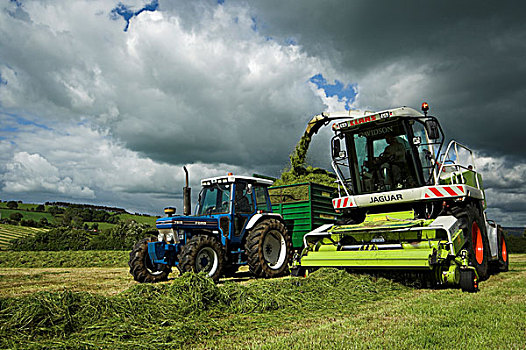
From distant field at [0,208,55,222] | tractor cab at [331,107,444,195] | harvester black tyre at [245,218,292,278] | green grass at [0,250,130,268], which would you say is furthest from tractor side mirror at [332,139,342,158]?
distant field at [0,208,55,222]

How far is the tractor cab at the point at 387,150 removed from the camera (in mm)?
8359

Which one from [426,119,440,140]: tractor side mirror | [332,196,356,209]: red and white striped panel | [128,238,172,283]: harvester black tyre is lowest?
[128,238,172,283]: harvester black tyre

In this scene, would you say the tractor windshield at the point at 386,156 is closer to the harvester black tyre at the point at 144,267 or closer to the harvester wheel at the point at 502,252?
the harvester wheel at the point at 502,252

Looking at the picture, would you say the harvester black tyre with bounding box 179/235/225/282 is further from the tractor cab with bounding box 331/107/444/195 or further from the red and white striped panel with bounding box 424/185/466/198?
the red and white striped panel with bounding box 424/185/466/198

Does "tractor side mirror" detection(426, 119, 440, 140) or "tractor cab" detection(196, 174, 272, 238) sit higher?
"tractor side mirror" detection(426, 119, 440, 140)

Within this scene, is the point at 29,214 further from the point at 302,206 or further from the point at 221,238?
the point at 221,238

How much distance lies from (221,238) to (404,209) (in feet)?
13.4

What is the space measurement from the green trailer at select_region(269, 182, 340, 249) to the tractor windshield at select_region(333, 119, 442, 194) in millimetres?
1773

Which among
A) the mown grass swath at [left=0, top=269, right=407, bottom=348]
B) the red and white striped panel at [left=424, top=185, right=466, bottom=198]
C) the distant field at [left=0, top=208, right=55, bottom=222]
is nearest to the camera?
the mown grass swath at [left=0, top=269, right=407, bottom=348]

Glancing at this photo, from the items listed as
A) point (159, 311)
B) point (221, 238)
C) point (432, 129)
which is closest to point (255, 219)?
point (221, 238)

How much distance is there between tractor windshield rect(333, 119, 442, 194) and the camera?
8.38 meters

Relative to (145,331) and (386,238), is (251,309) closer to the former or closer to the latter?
(145,331)

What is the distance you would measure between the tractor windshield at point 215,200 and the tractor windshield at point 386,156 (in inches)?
109

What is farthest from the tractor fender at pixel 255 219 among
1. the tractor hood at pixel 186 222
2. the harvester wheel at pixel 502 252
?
the harvester wheel at pixel 502 252
